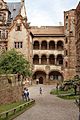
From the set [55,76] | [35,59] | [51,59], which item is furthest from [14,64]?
[51,59]

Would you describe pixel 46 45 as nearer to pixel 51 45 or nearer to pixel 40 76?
pixel 51 45

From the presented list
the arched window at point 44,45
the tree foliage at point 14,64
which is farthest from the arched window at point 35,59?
the tree foliage at point 14,64

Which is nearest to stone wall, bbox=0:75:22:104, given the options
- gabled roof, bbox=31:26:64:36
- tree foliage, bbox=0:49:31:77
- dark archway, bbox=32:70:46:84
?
tree foliage, bbox=0:49:31:77

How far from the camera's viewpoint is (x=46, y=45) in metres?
78.4

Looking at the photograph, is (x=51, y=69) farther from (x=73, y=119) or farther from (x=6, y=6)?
(x=73, y=119)

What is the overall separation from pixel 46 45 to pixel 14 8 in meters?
11.7

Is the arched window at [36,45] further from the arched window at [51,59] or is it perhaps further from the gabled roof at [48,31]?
the arched window at [51,59]

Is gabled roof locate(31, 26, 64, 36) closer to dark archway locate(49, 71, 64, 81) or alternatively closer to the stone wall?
dark archway locate(49, 71, 64, 81)

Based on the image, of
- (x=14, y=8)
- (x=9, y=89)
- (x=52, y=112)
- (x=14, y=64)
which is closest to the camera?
(x=52, y=112)

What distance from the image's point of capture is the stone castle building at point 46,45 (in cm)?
7069

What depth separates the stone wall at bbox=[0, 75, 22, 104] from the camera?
3124 centimetres

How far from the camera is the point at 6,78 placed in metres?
33.2

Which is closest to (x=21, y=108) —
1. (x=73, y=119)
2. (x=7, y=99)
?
(x=7, y=99)

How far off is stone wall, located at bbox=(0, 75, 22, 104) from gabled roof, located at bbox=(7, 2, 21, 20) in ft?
118
